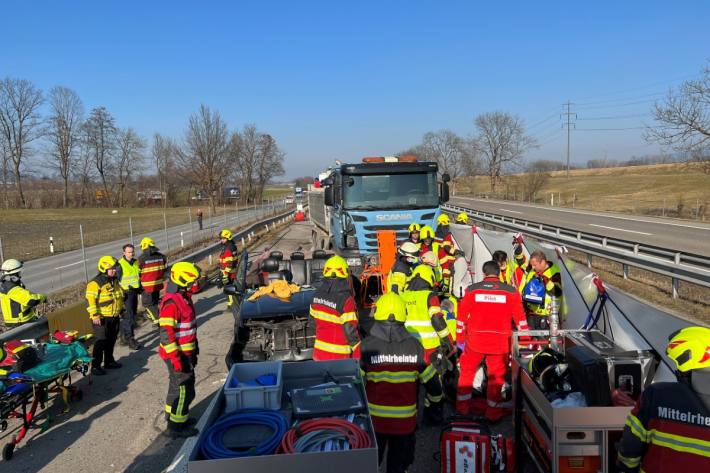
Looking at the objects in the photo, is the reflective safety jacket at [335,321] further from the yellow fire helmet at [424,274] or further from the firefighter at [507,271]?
the firefighter at [507,271]

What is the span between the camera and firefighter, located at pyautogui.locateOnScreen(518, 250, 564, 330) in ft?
22.5

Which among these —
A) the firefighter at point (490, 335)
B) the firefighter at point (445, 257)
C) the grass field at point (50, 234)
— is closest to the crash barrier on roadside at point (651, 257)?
the firefighter at point (445, 257)

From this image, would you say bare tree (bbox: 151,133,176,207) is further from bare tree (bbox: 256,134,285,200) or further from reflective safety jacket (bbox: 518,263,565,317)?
reflective safety jacket (bbox: 518,263,565,317)

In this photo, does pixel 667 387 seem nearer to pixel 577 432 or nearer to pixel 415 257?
pixel 577 432

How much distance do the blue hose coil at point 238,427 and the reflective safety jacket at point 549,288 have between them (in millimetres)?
4666

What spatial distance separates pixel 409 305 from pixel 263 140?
6996 cm

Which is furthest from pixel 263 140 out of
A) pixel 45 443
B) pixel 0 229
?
pixel 45 443

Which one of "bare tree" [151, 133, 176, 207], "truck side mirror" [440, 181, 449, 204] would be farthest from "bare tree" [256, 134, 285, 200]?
"truck side mirror" [440, 181, 449, 204]

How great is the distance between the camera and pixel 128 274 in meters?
9.16

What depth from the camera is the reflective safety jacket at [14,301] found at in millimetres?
6731

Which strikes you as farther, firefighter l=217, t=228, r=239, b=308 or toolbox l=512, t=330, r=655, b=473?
firefighter l=217, t=228, r=239, b=308

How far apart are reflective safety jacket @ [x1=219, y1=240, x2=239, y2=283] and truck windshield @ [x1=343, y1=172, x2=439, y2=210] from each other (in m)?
2.78

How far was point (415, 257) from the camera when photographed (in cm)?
752

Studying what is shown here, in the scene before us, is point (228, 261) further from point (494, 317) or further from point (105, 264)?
point (494, 317)
